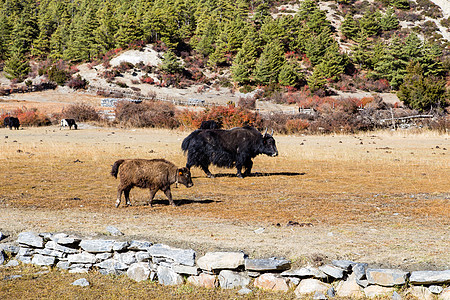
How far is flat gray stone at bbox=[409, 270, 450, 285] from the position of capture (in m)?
6.15

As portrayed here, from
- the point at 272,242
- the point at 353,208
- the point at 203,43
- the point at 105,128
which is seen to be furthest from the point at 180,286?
the point at 203,43

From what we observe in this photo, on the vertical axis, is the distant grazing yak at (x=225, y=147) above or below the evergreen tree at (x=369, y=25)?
below

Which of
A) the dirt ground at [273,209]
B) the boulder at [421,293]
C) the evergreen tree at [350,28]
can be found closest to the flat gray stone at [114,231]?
the dirt ground at [273,209]

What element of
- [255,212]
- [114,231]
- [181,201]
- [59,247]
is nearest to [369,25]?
[181,201]

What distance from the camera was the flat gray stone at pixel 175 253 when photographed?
7.26 m

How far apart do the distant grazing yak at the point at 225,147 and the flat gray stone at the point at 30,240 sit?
9381mm

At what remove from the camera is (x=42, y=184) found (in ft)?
51.4

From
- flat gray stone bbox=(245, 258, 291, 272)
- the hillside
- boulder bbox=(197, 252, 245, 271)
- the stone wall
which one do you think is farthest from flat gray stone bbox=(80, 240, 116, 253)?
the hillside

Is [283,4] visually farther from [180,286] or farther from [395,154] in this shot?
[180,286]

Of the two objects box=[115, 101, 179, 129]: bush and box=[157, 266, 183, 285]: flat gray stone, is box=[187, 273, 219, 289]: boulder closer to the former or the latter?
box=[157, 266, 183, 285]: flat gray stone

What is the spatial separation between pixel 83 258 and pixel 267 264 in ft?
11.1

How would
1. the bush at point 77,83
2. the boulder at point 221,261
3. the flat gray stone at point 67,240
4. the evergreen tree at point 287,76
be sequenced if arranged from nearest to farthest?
the boulder at point 221,261, the flat gray stone at point 67,240, the bush at point 77,83, the evergreen tree at point 287,76

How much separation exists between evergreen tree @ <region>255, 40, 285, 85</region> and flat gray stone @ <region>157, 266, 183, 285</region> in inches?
3404

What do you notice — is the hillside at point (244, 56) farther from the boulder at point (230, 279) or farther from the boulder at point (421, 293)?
the boulder at point (230, 279)
